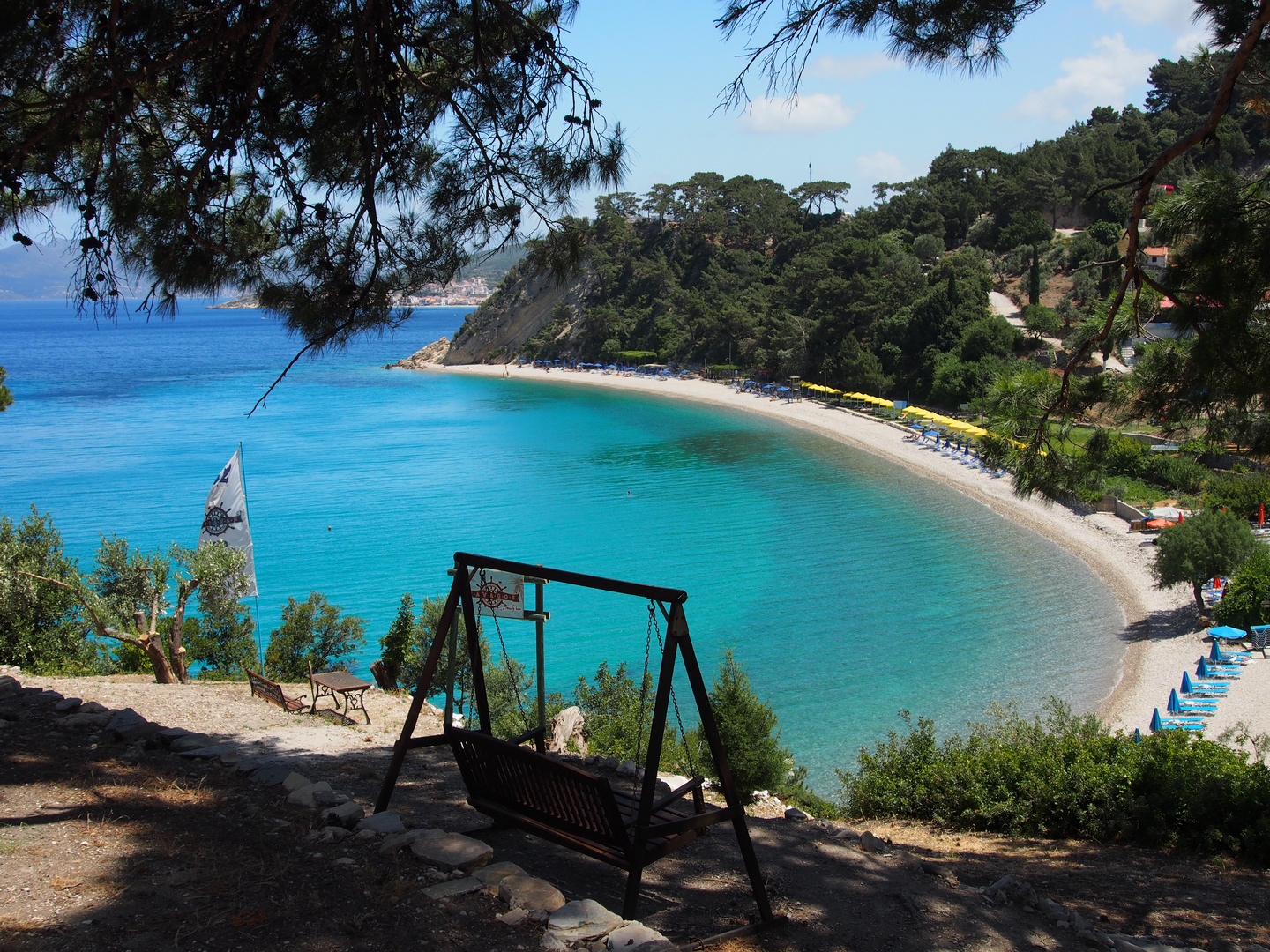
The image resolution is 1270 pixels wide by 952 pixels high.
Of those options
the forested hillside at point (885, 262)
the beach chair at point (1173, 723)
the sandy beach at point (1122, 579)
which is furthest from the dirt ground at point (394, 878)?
the forested hillside at point (885, 262)

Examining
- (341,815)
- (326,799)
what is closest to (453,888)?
(341,815)

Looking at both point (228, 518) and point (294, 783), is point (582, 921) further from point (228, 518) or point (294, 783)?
point (228, 518)

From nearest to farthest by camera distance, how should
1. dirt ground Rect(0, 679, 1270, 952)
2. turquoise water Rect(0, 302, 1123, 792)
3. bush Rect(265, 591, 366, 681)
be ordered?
dirt ground Rect(0, 679, 1270, 952) < bush Rect(265, 591, 366, 681) < turquoise water Rect(0, 302, 1123, 792)

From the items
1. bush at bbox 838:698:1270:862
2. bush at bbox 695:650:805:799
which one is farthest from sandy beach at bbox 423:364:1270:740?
bush at bbox 695:650:805:799

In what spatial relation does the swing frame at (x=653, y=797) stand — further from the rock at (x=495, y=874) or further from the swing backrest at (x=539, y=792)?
the rock at (x=495, y=874)

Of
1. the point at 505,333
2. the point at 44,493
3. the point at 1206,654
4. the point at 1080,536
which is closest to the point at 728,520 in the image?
the point at 1080,536

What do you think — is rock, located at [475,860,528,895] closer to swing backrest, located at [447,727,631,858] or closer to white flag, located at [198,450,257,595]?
swing backrest, located at [447,727,631,858]
